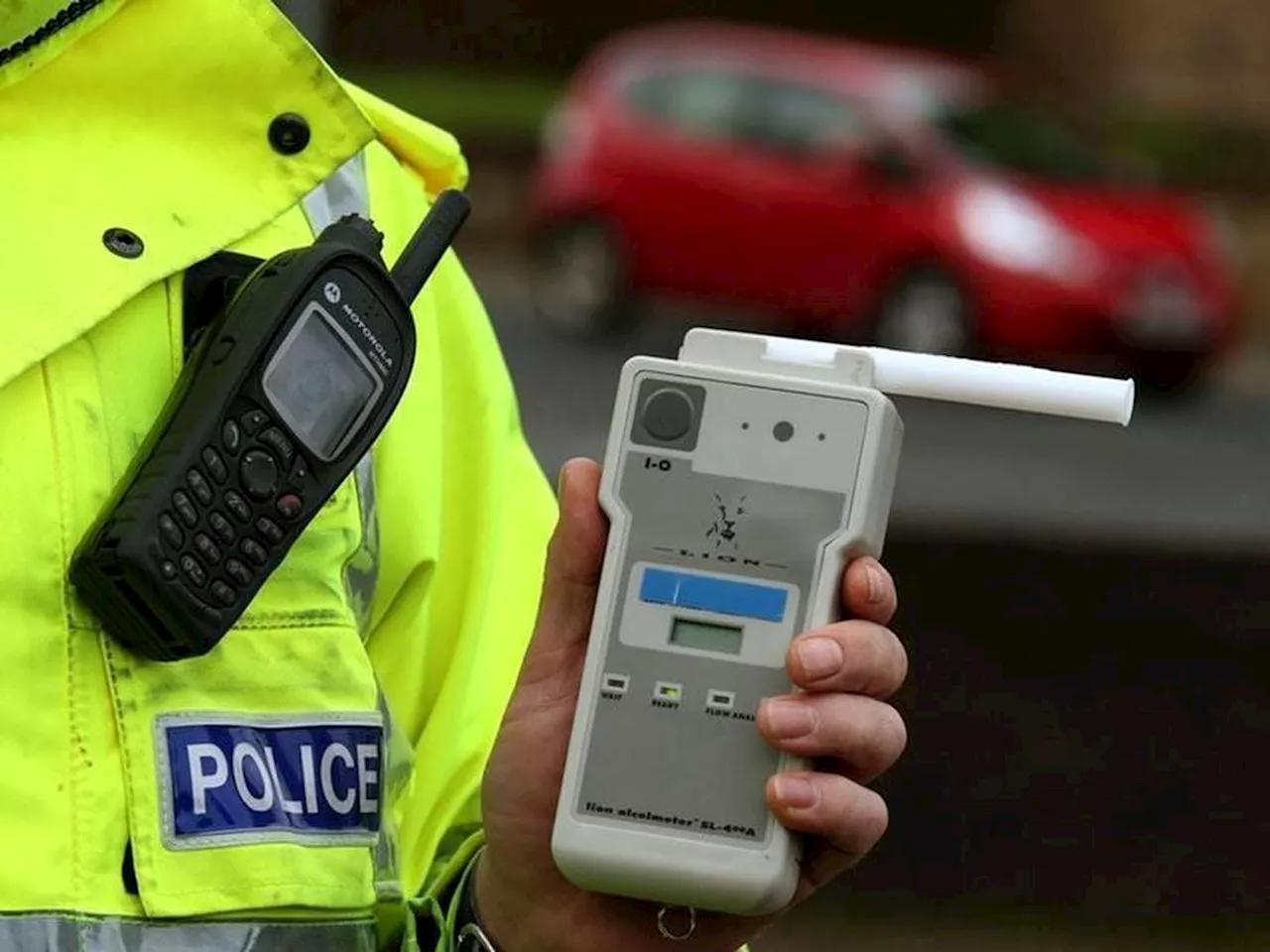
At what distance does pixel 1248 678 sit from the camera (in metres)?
7.19

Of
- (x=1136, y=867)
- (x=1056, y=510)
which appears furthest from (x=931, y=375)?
(x=1056, y=510)

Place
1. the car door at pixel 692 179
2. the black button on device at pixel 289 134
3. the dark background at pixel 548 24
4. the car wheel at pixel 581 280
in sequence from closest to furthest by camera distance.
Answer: the black button on device at pixel 289 134
the car door at pixel 692 179
the car wheel at pixel 581 280
the dark background at pixel 548 24

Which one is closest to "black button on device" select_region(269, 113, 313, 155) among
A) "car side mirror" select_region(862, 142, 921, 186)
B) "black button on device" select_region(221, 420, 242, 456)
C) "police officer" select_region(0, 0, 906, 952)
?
"police officer" select_region(0, 0, 906, 952)

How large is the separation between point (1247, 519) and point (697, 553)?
31.5 feet

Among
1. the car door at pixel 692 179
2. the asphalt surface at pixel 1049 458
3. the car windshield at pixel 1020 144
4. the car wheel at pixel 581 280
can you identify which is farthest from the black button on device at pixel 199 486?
the car wheel at pixel 581 280

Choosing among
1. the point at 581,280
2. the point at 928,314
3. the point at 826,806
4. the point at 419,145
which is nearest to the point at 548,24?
the point at 581,280

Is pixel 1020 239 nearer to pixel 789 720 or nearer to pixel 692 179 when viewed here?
pixel 692 179

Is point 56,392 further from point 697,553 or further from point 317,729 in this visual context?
point 697,553

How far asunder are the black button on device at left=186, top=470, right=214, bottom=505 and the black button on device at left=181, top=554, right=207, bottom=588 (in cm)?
4

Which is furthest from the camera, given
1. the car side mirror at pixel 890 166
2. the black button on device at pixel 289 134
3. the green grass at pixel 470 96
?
the green grass at pixel 470 96

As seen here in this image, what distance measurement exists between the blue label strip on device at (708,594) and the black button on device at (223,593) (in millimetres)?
240

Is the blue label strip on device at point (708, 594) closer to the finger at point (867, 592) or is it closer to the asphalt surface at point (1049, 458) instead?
the finger at point (867, 592)

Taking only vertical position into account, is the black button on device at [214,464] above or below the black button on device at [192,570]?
above

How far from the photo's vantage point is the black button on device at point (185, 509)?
1.54 metres
